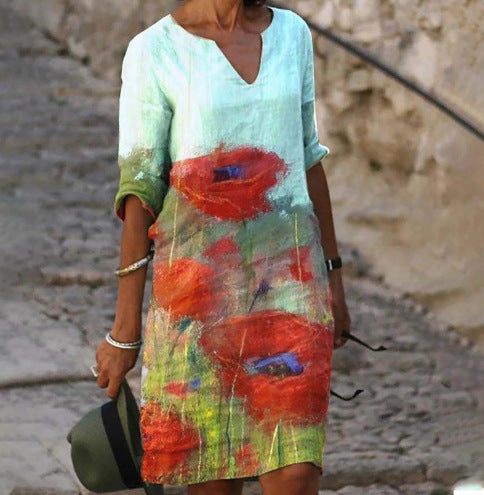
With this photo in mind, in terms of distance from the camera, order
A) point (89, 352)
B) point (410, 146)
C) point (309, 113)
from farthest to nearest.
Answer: point (410, 146), point (89, 352), point (309, 113)

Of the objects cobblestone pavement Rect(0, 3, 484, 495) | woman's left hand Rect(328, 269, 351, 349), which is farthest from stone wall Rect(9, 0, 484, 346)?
woman's left hand Rect(328, 269, 351, 349)

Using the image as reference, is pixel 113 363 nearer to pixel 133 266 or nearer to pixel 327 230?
pixel 133 266

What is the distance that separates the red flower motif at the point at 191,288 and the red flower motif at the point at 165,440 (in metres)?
0.18

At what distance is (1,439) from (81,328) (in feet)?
3.44

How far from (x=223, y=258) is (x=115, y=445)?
0.44 metres

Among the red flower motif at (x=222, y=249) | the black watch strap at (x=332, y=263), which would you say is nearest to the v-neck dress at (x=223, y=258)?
the red flower motif at (x=222, y=249)

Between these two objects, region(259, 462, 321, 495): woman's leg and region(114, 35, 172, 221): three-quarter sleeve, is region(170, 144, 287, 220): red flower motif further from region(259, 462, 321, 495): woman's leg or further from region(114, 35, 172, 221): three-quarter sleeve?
region(259, 462, 321, 495): woman's leg

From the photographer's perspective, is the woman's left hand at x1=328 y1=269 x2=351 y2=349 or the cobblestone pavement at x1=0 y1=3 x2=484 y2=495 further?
the cobblestone pavement at x1=0 y1=3 x2=484 y2=495

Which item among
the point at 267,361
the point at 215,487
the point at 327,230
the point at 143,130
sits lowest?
the point at 215,487

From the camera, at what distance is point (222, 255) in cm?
239

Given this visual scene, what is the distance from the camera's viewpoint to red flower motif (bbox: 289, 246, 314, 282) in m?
2.42

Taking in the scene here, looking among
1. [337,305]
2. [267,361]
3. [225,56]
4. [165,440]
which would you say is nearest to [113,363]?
[165,440]

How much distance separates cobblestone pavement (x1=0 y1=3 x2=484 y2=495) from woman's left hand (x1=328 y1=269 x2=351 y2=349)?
1.26 m

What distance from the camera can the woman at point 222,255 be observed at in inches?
→ 92.9
